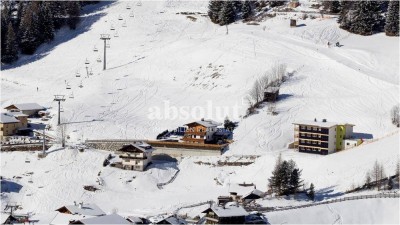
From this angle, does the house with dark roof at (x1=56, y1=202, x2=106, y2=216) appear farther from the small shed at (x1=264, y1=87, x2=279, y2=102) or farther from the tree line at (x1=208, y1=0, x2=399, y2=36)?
the tree line at (x1=208, y1=0, x2=399, y2=36)

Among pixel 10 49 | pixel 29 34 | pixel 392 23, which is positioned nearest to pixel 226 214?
pixel 392 23

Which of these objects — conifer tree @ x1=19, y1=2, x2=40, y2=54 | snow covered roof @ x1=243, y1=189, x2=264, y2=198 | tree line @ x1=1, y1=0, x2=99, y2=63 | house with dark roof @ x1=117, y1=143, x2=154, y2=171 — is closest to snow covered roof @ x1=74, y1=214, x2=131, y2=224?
snow covered roof @ x1=243, y1=189, x2=264, y2=198

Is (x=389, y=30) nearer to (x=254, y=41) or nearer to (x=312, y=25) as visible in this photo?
(x=312, y=25)

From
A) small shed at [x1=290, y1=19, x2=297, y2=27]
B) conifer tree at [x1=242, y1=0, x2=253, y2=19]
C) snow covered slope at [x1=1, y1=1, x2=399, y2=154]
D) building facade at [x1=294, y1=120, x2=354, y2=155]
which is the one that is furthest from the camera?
conifer tree at [x1=242, y1=0, x2=253, y2=19]

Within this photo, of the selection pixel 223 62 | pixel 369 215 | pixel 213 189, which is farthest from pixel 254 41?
pixel 369 215

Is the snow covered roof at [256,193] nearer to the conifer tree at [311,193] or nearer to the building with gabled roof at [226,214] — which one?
the conifer tree at [311,193]
